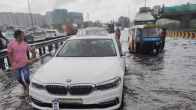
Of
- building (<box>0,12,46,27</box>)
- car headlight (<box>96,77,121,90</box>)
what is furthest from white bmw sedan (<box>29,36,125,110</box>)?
building (<box>0,12,46,27</box>)

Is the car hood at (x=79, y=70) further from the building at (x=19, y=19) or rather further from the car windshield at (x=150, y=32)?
the building at (x=19, y=19)

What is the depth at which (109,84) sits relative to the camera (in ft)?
14.6

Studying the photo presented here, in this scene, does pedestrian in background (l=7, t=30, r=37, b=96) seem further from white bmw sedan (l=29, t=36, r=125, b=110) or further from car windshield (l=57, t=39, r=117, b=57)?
car windshield (l=57, t=39, r=117, b=57)

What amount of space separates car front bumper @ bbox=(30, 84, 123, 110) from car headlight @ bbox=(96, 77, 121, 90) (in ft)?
0.22

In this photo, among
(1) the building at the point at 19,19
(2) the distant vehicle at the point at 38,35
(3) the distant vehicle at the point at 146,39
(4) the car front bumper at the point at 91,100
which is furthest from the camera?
(1) the building at the point at 19,19

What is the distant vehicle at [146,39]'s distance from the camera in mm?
14914

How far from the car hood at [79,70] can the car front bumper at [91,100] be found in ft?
0.82

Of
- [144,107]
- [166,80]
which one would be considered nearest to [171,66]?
[166,80]

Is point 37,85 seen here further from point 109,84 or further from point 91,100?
point 109,84

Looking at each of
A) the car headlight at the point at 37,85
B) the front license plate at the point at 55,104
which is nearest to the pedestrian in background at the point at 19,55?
the car headlight at the point at 37,85

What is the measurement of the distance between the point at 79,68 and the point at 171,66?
22.4 ft

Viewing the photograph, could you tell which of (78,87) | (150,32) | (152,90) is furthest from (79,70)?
(150,32)

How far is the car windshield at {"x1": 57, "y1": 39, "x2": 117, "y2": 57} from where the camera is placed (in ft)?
20.0

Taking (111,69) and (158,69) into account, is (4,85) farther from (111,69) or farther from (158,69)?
(158,69)
